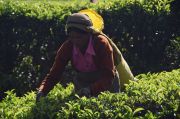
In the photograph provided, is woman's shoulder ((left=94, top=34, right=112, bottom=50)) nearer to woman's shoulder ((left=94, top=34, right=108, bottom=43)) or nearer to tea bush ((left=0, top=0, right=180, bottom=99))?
woman's shoulder ((left=94, top=34, right=108, bottom=43))

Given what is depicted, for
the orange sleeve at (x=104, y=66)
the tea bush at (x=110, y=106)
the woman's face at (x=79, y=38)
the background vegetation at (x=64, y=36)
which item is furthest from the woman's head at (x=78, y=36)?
the background vegetation at (x=64, y=36)

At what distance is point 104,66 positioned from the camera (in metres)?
5.50

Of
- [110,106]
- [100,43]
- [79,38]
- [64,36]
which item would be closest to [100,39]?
[100,43]

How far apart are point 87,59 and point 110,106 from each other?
0.84m

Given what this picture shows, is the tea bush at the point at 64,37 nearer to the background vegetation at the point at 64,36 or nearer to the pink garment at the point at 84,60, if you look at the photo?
the background vegetation at the point at 64,36

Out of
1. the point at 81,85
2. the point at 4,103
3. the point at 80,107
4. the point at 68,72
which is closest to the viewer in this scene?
the point at 80,107

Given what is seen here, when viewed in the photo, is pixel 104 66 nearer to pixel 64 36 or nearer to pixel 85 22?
pixel 85 22

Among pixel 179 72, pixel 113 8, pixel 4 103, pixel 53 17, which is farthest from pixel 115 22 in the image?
pixel 4 103

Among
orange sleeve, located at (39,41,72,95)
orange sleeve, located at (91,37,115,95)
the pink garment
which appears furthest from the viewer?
orange sleeve, located at (39,41,72,95)

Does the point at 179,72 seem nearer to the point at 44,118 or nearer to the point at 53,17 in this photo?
the point at 44,118

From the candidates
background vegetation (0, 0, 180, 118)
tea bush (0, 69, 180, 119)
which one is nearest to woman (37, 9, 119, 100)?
tea bush (0, 69, 180, 119)

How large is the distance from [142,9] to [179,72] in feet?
8.88

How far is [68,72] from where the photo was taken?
857 centimetres

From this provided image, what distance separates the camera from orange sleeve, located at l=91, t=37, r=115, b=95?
5.49m
